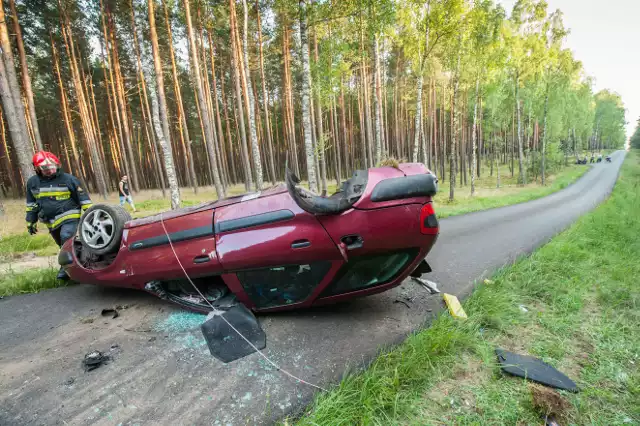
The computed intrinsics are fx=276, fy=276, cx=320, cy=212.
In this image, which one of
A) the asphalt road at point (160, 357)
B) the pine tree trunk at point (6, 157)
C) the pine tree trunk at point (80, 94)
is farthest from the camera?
the pine tree trunk at point (6, 157)

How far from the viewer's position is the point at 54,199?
382 centimetres

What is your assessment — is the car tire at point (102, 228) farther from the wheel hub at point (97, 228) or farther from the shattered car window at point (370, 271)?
the shattered car window at point (370, 271)

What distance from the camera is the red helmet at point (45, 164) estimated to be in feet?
12.0

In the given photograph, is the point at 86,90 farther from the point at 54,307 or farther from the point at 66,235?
the point at 54,307

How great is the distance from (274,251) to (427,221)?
4.13 feet

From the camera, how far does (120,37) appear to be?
16.0m

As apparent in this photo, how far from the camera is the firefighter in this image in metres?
3.77

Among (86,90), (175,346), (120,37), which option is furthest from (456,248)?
(86,90)

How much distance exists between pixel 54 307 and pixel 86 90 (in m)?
20.1

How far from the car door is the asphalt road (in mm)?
320

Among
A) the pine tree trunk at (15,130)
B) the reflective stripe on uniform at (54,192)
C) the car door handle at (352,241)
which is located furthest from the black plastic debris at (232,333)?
the pine tree trunk at (15,130)

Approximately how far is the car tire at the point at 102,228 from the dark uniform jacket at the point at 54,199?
1412 mm

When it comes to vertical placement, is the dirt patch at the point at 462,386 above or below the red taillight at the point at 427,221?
below

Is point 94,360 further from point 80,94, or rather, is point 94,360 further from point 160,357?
point 80,94
